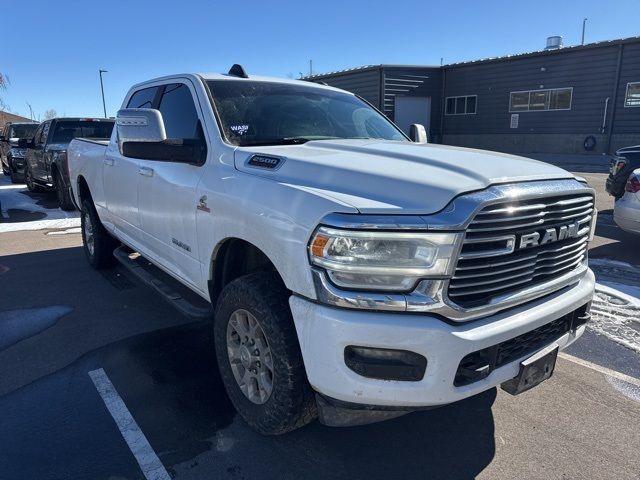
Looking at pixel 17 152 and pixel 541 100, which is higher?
pixel 541 100

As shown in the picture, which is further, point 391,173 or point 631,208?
point 631,208

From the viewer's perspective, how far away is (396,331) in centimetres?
206

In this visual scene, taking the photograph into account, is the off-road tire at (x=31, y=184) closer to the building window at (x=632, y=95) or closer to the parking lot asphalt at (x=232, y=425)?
the parking lot asphalt at (x=232, y=425)

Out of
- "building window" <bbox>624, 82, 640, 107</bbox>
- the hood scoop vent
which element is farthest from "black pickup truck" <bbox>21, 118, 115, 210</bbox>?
"building window" <bbox>624, 82, 640, 107</bbox>

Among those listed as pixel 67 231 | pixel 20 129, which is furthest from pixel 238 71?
pixel 20 129

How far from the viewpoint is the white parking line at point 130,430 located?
2.55 m

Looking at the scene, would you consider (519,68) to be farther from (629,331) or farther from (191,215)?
(191,215)

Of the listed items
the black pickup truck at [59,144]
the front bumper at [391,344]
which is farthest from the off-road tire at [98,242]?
the black pickup truck at [59,144]

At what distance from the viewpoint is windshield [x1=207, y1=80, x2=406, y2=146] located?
3.37m

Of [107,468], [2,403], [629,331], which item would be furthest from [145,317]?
[629,331]

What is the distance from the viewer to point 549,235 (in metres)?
2.46

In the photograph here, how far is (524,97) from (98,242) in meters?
22.9

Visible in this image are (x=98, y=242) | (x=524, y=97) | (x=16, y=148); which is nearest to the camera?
(x=98, y=242)

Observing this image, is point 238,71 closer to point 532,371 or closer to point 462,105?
→ point 532,371
